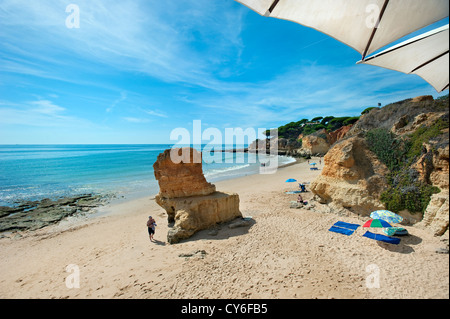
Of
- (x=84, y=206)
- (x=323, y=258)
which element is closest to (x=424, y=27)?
(x=323, y=258)

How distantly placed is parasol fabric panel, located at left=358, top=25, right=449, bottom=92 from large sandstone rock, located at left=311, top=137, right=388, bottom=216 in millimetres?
6906

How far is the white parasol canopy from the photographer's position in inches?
138

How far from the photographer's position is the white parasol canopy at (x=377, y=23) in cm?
351

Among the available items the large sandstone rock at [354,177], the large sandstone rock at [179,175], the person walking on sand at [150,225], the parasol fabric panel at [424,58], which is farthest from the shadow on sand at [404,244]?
the person walking on sand at [150,225]

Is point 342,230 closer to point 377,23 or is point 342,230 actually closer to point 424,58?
point 424,58

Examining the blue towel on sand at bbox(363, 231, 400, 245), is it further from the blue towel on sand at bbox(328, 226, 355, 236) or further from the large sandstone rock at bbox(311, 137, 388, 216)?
the large sandstone rock at bbox(311, 137, 388, 216)

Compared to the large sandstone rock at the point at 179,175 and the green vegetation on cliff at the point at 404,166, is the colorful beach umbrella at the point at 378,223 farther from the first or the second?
the large sandstone rock at the point at 179,175

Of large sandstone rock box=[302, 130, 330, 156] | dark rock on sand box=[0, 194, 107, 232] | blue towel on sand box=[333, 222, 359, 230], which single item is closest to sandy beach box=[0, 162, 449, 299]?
blue towel on sand box=[333, 222, 359, 230]

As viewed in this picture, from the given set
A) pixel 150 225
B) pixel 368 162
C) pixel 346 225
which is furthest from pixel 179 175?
pixel 368 162

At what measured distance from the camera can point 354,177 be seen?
1078 cm

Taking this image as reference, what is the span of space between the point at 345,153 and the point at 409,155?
8.48ft

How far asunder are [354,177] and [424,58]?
8.14 meters

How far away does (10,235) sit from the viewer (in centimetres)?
1386
